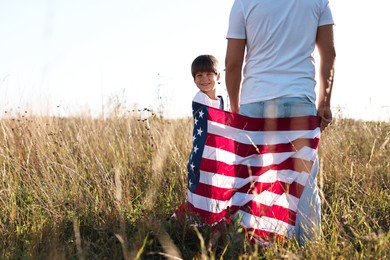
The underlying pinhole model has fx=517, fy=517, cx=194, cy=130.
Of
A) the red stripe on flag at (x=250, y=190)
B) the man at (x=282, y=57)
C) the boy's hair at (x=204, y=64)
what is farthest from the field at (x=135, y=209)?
the boy's hair at (x=204, y=64)

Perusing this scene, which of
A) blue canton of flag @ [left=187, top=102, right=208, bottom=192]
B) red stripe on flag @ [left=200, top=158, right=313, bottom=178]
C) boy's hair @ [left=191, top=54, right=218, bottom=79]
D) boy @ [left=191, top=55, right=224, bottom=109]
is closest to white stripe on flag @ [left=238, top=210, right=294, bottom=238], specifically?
red stripe on flag @ [left=200, top=158, right=313, bottom=178]

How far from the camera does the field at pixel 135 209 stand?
2.91 meters

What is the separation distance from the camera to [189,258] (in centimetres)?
305

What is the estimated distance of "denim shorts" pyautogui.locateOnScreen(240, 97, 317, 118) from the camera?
306cm

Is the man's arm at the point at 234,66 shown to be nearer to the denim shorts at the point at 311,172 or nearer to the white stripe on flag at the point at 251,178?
the denim shorts at the point at 311,172

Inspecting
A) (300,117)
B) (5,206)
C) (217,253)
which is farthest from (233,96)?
(5,206)

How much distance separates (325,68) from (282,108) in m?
0.45

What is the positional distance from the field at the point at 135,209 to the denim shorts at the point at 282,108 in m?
0.35

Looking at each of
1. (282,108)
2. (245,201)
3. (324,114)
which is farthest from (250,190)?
(324,114)

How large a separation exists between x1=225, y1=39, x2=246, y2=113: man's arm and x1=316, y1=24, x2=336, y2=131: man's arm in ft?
1.62

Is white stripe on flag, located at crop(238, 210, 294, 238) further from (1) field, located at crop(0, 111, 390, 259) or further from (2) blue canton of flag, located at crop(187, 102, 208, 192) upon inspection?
(2) blue canton of flag, located at crop(187, 102, 208, 192)

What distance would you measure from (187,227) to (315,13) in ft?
5.07

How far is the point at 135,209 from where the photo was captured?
3850 mm

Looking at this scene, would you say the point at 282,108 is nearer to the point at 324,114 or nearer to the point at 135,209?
the point at 324,114
